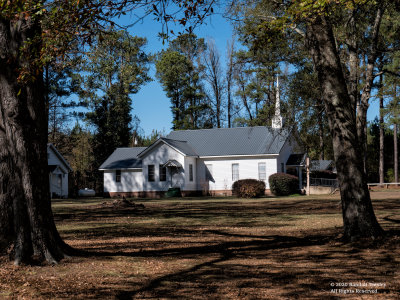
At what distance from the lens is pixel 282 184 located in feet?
117

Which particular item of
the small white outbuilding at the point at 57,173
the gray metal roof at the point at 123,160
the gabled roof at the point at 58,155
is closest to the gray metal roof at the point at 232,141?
the gray metal roof at the point at 123,160

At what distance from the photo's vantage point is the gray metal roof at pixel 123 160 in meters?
43.0

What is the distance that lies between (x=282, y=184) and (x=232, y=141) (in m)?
7.77

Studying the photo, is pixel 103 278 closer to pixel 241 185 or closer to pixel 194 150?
pixel 241 185

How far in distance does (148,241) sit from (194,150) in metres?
31.3

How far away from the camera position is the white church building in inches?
1548

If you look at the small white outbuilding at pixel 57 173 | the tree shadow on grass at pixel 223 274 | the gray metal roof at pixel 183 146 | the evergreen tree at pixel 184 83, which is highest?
the evergreen tree at pixel 184 83

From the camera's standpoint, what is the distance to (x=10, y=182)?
7684 mm

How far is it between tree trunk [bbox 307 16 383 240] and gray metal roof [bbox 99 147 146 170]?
33.8 metres

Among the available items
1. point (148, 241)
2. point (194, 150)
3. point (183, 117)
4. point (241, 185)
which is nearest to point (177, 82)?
point (183, 117)

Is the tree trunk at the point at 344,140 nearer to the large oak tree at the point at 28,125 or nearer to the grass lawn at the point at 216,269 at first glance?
the grass lawn at the point at 216,269

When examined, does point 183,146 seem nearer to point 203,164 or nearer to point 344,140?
point 203,164

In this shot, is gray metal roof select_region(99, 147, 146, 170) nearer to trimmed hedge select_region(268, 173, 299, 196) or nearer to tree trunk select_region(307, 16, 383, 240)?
trimmed hedge select_region(268, 173, 299, 196)

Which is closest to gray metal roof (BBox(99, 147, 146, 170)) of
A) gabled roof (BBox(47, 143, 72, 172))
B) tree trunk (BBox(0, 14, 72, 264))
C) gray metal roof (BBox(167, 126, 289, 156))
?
gabled roof (BBox(47, 143, 72, 172))
